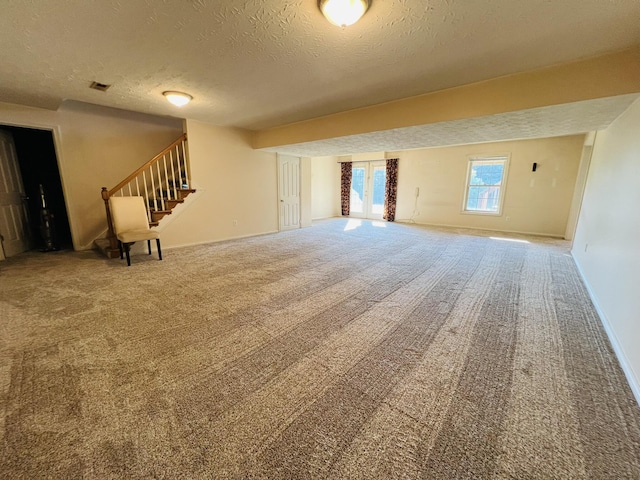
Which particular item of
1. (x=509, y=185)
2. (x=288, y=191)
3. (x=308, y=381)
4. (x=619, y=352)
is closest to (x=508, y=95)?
(x=619, y=352)

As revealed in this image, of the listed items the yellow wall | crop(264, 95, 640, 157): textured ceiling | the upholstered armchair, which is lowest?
the upholstered armchair

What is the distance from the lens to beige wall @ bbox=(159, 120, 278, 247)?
16.4 feet

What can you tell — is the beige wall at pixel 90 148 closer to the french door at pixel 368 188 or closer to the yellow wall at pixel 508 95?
the yellow wall at pixel 508 95

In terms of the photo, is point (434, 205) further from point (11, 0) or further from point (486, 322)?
point (11, 0)

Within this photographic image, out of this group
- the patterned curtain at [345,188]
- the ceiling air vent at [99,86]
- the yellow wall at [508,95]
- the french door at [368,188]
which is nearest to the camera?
the yellow wall at [508,95]

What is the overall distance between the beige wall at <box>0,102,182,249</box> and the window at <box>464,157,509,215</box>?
7988 millimetres

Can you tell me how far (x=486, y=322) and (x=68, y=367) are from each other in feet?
10.8

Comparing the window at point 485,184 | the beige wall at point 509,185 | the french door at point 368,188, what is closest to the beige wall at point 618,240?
the beige wall at point 509,185

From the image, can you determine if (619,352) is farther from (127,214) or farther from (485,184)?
(485,184)

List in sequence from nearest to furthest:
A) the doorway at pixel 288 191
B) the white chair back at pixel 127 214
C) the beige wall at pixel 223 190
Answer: the white chair back at pixel 127 214 < the beige wall at pixel 223 190 < the doorway at pixel 288 191

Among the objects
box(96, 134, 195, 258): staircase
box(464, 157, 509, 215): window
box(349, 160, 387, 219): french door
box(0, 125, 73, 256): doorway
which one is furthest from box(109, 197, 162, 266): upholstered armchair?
box(464, 157, 509, 215): window

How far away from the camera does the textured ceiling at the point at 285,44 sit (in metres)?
1.79

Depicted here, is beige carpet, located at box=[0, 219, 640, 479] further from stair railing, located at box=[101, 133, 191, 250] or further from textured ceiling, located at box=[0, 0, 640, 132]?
textured ceiling, located at box=[0, 0, 640, 132]

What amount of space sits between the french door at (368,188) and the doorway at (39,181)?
791 cm
